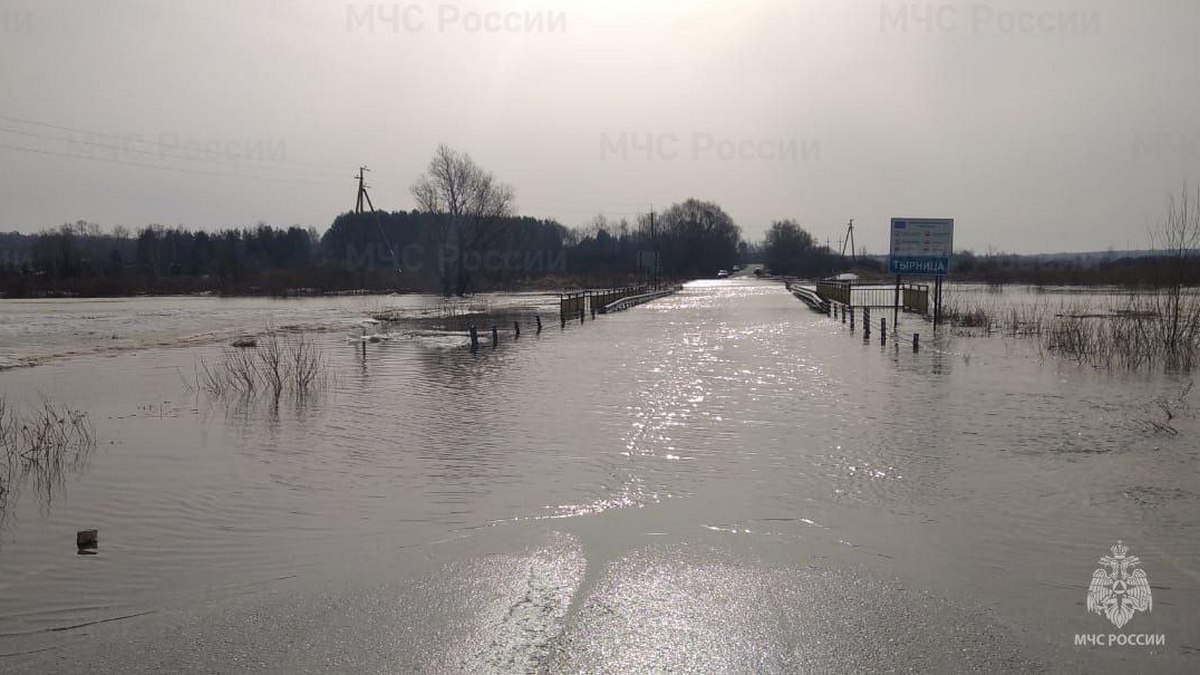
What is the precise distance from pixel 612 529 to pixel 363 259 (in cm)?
7375

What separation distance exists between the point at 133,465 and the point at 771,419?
8.79m

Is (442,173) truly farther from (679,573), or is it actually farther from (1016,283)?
(679,573)

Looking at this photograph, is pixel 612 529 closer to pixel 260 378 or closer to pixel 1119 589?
pixel 1119 589

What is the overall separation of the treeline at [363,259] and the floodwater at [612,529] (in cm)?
5776

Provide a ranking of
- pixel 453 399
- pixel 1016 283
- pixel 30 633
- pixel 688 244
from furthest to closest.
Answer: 1. pixel 688 244
2. pixel 1016 283
3. pixel 453 399
4. pixel 30 633

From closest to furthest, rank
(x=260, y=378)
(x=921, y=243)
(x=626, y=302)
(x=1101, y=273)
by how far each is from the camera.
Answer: (x=260, y=378), (x=921, y=243), (x=626, y=302), (x=1101, y=273)

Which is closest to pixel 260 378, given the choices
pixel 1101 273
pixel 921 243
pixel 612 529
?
pixel 612 529

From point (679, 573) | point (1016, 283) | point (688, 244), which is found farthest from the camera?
point (688, 244)

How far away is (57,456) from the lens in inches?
413

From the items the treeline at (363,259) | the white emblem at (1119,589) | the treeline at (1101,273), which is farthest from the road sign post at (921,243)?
the treeline at (363,259)

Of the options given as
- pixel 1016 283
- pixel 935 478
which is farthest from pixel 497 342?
pixel 1016 283

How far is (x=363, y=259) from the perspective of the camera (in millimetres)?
76938

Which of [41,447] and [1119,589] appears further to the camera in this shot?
[41,447]

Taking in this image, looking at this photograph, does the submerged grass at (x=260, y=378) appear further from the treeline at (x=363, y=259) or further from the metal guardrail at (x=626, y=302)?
the treeline at (x=363, y=259)
